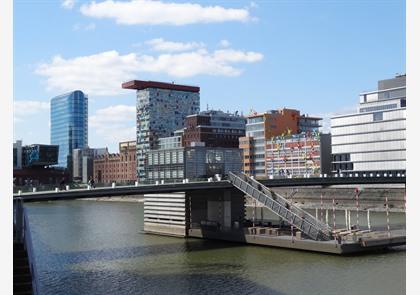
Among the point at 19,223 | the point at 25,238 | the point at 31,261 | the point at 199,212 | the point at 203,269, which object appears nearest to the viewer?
the point at 31,261

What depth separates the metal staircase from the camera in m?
55.8

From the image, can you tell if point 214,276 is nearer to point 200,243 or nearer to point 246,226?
point 200,243

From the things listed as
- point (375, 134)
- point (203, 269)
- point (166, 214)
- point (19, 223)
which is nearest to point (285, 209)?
point (203, 269)

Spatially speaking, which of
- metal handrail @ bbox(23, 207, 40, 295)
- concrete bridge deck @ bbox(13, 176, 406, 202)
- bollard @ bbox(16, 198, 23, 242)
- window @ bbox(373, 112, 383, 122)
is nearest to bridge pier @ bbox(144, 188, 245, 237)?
concrete bridge deck @ bbox(13, 176, 406, 202)

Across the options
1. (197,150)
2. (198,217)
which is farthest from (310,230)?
(197,150)

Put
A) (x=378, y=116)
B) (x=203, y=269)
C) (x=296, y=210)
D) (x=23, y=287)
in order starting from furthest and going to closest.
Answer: (x=378, y=116), (x=296, y=210), (x=203, y=269), (x=23, y=287)

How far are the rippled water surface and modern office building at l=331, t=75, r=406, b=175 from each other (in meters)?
95.7

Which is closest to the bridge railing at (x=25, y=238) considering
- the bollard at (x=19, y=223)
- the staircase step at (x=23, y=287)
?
the bollard at (x=19, y=223)

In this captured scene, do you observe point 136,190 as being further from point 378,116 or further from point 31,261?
point 378,116

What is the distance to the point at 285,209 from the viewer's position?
5959 centimetres

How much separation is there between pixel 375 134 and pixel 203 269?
11423 centimetres

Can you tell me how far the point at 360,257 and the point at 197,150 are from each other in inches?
1788

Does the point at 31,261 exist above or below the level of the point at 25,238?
below

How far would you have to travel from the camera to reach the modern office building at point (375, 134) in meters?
146
